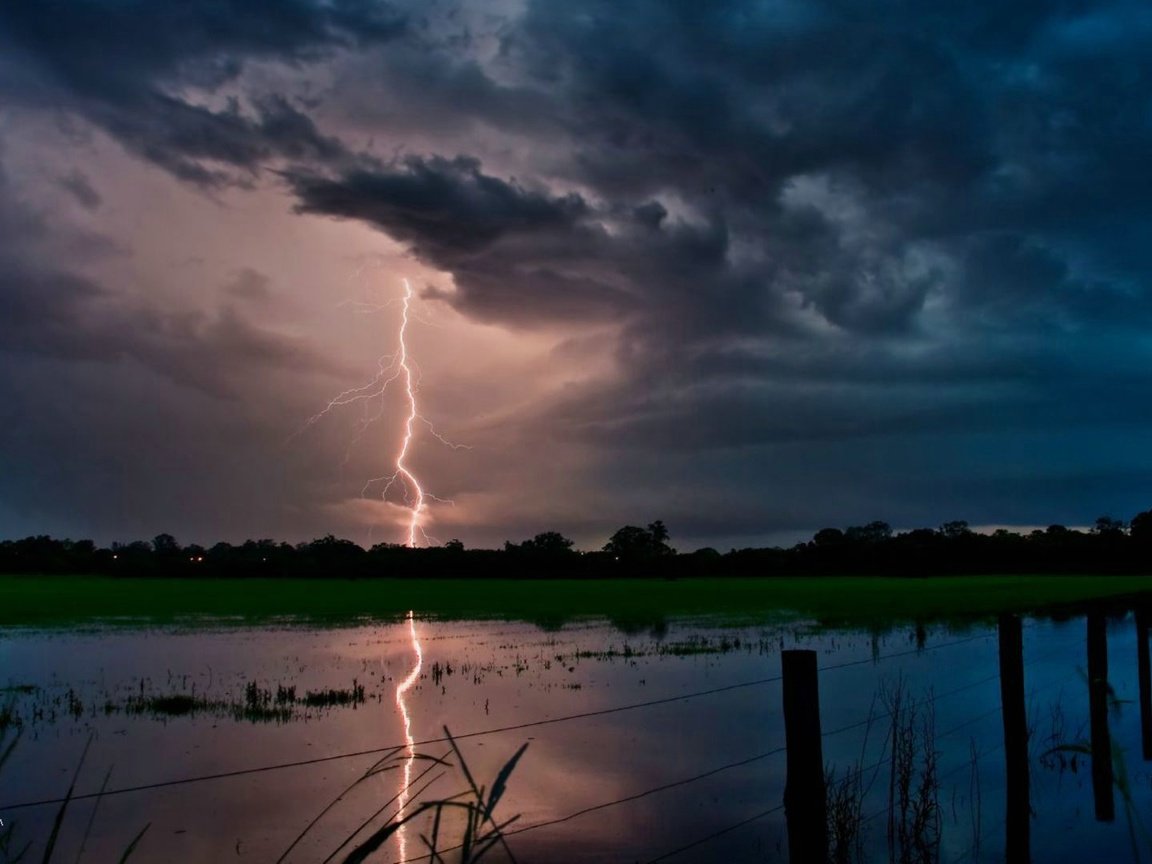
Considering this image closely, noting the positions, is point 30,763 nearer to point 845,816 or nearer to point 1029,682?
point 845,816

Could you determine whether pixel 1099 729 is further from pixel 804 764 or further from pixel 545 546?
pixel 545 546

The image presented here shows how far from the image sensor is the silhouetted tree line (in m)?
106

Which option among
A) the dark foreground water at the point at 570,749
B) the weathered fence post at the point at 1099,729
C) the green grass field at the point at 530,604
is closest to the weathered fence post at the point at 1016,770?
the dark foreground water at the point at 570,749

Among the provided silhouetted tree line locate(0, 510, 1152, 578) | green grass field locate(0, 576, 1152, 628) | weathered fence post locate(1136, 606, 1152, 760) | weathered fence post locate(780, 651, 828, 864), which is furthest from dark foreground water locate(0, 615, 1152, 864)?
silhouetted tree line locate(0, 510, 1152, 578)

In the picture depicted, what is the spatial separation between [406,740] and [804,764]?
12.6 m

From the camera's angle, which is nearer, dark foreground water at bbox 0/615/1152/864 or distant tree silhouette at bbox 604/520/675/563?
dark foreground water at bbox 0/615/1152/864

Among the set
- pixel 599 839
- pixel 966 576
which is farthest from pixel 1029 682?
pixel 966 576

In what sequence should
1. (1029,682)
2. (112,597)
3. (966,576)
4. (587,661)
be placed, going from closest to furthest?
(1029,682) < (587,661) < (112,597) < (966,576)

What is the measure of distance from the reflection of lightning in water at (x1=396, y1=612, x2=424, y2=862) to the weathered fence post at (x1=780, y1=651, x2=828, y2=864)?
2009 millimetres

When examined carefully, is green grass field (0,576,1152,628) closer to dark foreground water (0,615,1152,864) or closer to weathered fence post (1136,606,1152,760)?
dark foreground water (0,615,1152,864)

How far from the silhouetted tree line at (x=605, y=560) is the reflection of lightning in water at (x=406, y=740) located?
243 ft

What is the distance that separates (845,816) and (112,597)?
64.6 m

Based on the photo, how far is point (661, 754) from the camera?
16281 millimetres

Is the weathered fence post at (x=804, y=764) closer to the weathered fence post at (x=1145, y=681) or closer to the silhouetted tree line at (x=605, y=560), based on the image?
the weathered fence post at (x=1145, y=681)
